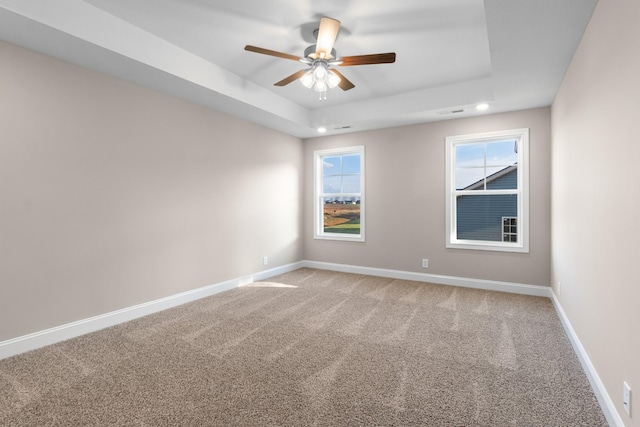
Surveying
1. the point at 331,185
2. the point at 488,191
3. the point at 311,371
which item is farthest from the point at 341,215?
the point at 311,371

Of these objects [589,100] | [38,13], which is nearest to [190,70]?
[38,13]

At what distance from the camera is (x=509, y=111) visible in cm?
436

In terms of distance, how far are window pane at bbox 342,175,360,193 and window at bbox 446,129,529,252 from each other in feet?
5.15

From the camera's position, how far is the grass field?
5828 millimetres

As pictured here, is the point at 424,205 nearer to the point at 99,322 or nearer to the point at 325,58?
the point at 325,58

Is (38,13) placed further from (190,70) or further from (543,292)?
(543,292)

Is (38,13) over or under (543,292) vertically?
over

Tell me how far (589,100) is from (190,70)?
11.5 feet

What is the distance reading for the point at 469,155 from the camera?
479 centimetres

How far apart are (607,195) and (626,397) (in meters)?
1.05

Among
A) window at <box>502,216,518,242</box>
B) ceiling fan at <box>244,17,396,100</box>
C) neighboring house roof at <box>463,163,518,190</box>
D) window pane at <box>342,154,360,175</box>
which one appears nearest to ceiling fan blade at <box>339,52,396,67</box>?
ceiling fan at <box>244,17,396,100</box>

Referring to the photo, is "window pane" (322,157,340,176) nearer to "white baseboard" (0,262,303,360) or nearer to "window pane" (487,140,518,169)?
"window pane" (487,140,518,169)

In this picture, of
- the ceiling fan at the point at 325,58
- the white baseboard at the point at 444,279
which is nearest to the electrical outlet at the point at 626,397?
the ceiling fan at the point at 325,58

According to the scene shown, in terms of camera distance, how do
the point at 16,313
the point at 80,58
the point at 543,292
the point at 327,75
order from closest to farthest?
the point at 16,313 < the point at 80,58 < the point at 327,75 < the point at 543,292
